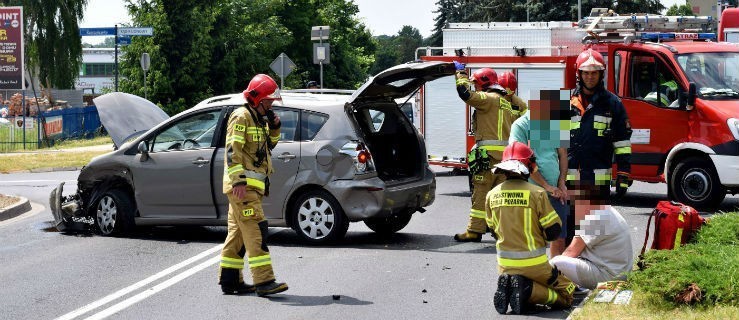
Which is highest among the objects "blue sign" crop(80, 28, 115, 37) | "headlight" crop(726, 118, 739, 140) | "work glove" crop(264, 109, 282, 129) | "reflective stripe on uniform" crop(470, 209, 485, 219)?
"blue sign" crop(80, 28, 115, 37)

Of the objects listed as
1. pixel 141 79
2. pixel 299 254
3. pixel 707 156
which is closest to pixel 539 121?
pixel 299 254

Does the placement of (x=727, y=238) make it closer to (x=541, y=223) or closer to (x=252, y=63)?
(x=541, y=223)

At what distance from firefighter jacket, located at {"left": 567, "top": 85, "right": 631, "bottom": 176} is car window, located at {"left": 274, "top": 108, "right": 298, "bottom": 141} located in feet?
12.5

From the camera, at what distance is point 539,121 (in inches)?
342

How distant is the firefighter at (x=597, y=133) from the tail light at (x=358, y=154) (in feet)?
10.4

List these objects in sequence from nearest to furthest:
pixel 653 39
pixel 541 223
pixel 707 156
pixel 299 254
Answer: pixel 541 223
pixel 299 254
pixel 707 156
pixel 653 39

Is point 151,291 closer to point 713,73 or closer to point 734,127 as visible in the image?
point 734,127

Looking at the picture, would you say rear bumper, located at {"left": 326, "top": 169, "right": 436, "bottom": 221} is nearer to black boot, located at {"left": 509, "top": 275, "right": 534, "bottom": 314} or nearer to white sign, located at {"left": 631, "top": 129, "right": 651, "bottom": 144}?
black boot, located at {"left": 509, "top": 275, "right": 534, "bottom": 314}

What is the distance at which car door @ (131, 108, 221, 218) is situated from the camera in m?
11.8

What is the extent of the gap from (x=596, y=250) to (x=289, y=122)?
14.0ft

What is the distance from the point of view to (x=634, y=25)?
15422 millimetres

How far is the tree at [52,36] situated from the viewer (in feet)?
163

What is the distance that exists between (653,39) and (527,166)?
8037 mm

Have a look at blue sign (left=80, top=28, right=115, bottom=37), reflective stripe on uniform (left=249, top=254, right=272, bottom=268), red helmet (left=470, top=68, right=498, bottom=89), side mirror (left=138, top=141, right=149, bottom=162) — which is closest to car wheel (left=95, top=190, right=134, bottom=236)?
side mirror (left=138, top=141, right=149, bottom=162)
